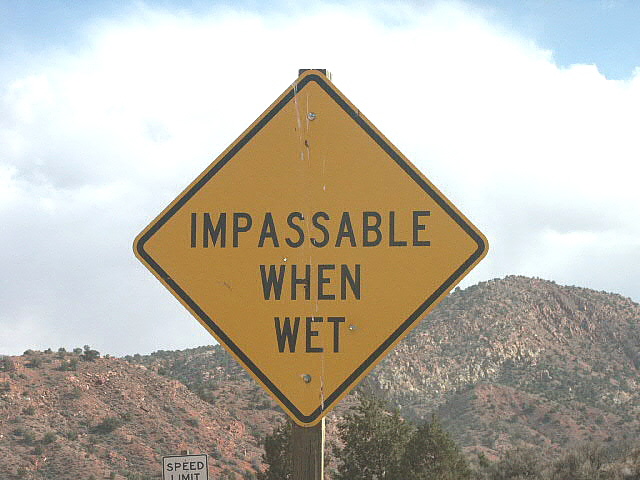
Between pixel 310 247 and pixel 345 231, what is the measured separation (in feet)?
0.56

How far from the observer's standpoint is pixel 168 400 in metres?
46.3

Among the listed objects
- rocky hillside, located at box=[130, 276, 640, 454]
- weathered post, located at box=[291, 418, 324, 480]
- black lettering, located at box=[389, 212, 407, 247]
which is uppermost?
rocky hillside, located at box=[130, 276, 640, 454]

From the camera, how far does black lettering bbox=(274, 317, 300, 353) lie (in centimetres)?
352

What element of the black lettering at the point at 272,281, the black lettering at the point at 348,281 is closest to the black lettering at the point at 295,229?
the black lettering at the point at 272,281

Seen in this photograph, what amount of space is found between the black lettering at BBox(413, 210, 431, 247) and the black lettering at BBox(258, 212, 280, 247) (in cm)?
61

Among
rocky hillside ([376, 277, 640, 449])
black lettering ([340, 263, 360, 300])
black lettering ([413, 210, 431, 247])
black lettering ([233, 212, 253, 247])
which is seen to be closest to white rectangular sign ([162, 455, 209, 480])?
black lettering ([233, 212, 253, 247])

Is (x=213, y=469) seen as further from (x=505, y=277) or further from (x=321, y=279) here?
(x=505, y=277)

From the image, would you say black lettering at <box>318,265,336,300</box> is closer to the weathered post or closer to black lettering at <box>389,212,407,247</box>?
black lettering at <box>389,212,407,247</box>

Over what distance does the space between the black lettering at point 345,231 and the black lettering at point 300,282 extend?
181 mm

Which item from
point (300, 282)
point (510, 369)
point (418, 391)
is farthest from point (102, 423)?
point (300, 282)

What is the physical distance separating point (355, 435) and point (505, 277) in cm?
5647

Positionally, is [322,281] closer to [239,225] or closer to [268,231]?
[268,231]

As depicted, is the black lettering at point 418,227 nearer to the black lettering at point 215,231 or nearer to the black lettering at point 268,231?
the black lettering at point 268,231

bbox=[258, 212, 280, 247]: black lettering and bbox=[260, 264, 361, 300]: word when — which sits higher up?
bbox=[258, 212, 280, 247]: black lettering
